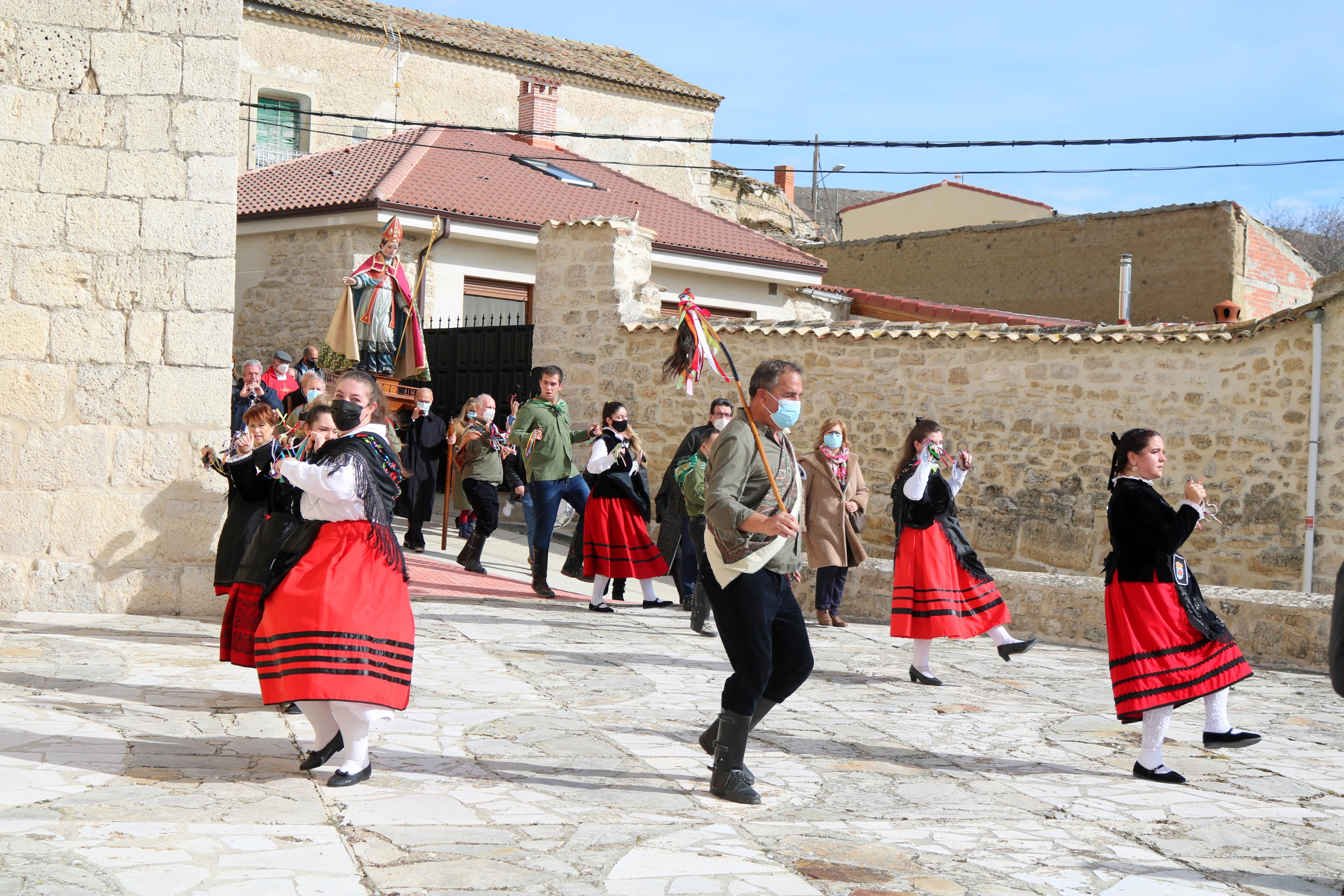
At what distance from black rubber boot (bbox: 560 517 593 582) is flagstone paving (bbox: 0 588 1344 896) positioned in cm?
228

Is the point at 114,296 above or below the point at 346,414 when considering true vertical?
above

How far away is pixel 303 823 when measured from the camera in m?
4.22

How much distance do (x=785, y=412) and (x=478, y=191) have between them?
51.2ft

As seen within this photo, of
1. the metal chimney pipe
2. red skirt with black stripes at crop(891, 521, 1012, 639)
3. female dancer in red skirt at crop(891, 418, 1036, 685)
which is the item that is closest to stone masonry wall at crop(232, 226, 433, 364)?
the metal chimney pipe

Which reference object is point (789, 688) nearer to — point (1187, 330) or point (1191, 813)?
point (1191, 813)

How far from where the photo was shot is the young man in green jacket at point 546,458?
10.3 m

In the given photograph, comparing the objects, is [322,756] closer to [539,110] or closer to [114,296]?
[114,296]

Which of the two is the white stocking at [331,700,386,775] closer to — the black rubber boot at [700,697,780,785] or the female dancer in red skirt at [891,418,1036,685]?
the black rubber boot at [700,697,780,785]

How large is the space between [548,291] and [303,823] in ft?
38.7

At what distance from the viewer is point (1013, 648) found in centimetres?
784

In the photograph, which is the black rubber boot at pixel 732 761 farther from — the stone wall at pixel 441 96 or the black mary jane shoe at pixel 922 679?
the stone wall at pixel 441 96

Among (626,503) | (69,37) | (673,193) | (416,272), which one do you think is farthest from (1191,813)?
(673,193)

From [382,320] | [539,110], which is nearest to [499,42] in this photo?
[539,110]

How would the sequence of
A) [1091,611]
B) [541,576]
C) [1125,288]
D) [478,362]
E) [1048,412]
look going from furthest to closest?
[1125,288]
[478,362]
[1048,412]
[541,576]
[1091,611]
